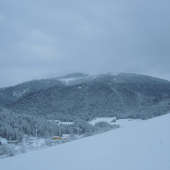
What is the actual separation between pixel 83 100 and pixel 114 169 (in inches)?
3618

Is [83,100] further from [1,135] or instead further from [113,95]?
[1,135]

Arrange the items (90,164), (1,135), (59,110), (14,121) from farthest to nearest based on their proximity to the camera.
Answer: (59,110)
(14,121)
(1,135)
(90,164)

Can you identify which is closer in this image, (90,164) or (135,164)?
(135,164)

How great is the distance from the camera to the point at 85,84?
4584 inches

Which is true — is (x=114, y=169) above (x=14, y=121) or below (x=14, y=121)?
above

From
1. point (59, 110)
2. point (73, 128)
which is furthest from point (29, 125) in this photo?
point (59, 110)

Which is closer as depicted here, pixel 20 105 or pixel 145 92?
pixel 20 105

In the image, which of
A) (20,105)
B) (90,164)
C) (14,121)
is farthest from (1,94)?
(90,164)

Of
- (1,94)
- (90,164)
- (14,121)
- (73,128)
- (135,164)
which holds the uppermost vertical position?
(1,94)

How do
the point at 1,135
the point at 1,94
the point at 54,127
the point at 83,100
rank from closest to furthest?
the point at 1,135, the point at 54,127, the point at 83,100, the point at 1,94

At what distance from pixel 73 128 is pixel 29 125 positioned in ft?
41.5

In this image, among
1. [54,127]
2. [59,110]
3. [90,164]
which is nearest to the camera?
[90,164]

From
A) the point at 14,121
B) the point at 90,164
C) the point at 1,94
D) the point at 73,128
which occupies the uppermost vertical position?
the point at 1,94

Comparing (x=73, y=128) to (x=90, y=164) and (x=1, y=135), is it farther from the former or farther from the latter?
(x=90, y=164)
